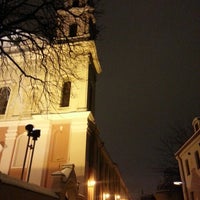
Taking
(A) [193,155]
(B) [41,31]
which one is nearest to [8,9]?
(B) [41,31]

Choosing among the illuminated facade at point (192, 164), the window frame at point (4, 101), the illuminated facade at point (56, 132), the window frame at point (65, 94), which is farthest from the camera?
the illuminated facade at point (192, 164)

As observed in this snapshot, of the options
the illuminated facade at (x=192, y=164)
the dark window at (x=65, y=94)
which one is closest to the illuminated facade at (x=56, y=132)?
the dark window at (x=65, y=94)

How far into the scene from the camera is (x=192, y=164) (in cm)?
2655

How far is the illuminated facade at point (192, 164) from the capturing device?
24.9m

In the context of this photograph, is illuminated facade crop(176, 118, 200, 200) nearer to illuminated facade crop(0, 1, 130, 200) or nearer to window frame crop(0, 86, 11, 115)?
illuminated facade crop(0, 1, 130, 200)

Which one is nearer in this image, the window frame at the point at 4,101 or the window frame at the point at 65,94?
the window frame at the point at 65,94

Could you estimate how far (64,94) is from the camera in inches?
945

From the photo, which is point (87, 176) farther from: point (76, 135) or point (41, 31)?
point (41, 31)

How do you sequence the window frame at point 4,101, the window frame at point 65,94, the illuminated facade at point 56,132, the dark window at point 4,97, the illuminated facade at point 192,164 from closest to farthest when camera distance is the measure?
the illuminated facade at point 56,132, the window frame at point 65,94, the window frame at point 4,101, the dark window at point 4,97, the illuminated facade at point 192,164

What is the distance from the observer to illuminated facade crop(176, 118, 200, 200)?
982 inches

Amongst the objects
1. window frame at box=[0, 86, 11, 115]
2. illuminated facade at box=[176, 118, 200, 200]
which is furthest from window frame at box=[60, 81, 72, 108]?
illuminated facade at box=[176, 118, 200, 200]

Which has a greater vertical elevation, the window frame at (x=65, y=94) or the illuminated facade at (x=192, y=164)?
the window frame at (x=65, y=94)

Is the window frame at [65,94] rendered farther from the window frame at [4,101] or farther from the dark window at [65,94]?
the window frame at [4,101]

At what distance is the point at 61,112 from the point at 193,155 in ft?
45.6
